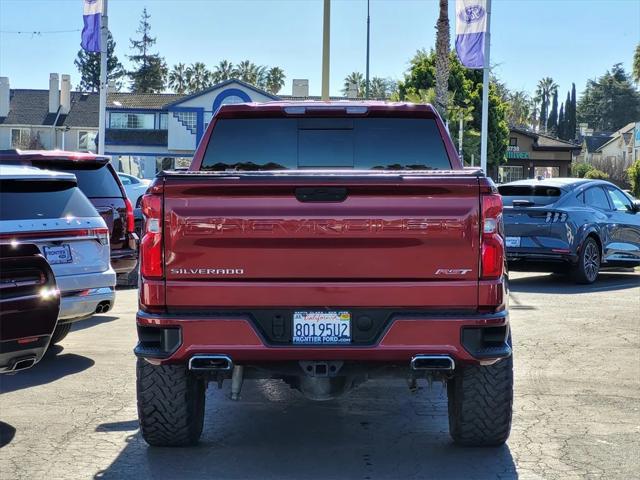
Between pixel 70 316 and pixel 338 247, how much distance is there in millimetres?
4240

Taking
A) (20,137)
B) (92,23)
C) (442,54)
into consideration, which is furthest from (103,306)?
(20,137)

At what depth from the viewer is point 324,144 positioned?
A: 6543 mm

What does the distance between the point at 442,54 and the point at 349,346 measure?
29.9m

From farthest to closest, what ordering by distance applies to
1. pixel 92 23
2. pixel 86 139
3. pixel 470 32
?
pixel 86 139
pixel 92 23
pixel 470 32

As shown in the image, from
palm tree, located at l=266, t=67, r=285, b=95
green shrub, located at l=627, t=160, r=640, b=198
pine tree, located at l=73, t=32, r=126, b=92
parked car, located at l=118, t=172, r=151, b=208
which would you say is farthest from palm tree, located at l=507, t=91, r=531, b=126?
parked car, located at l=118, t=172, r=151, b=208

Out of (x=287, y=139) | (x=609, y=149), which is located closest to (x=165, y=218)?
(x=287, y=139)

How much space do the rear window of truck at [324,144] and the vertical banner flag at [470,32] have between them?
1728 cm

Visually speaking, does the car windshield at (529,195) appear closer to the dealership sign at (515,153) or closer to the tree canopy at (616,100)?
the dealership sign at (515,153)

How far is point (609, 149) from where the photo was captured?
105062mm

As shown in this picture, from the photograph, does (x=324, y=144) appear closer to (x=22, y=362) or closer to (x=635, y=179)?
(x=22, y=362)

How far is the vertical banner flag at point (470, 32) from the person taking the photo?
22.9 m

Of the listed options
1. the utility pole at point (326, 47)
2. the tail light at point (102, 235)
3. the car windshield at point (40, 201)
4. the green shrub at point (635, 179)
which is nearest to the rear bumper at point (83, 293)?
the tail light at point (102, 235)

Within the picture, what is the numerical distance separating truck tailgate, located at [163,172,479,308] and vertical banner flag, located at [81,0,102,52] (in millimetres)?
22134

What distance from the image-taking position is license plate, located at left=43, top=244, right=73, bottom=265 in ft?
26.8
